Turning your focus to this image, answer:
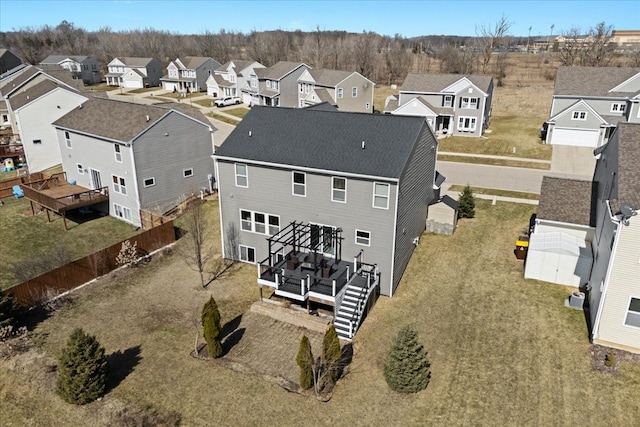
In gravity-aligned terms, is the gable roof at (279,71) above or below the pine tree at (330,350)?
above

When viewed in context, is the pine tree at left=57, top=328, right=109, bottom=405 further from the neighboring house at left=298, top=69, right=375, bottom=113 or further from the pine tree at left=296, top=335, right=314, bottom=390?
the neighboring house at left=298, top=69, right=375, bottom=113

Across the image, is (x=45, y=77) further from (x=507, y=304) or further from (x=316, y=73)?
(x=507, y=304)

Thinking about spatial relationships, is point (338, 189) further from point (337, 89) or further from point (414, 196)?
point (337, 89)

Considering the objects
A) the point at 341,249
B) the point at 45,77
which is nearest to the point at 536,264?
the point at 341,249

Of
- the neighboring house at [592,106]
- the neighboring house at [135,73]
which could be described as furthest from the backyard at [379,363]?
the neighboring house at [135,73]

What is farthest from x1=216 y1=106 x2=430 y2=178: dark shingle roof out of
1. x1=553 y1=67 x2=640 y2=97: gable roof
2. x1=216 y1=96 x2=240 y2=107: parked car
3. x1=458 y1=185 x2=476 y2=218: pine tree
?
x1=216 y1=96 x2=240 y2=107: parked car

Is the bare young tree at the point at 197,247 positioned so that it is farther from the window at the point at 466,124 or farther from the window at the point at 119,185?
the window at the point at 466,124

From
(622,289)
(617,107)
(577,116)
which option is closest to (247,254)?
(622,289)
